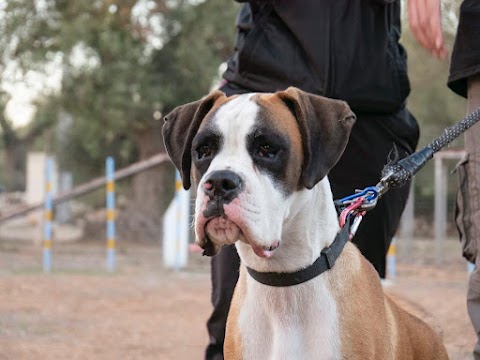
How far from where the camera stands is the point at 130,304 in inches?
401

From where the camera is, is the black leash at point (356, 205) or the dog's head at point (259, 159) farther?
the black leash at point (356, 205)

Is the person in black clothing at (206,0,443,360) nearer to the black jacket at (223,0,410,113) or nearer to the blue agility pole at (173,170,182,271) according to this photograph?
the black jacket at (223,0,410,113)

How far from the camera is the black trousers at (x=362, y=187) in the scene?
420 centimetres

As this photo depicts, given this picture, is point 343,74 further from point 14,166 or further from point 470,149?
point 14,166

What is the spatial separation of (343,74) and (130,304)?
21.7 feet

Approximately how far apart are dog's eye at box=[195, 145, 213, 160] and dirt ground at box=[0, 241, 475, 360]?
1.54 meters

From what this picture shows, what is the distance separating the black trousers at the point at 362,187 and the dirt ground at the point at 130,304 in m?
0.31

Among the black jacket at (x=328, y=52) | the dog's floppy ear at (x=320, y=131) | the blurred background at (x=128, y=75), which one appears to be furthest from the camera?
the blurred background at (x=128, y=75)

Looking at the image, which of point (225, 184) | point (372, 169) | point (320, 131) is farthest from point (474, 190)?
point (225, 184)

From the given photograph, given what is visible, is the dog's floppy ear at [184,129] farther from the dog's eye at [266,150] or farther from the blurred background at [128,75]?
the blurred background at [128,75]

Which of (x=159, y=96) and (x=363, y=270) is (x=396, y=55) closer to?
(x=363, y=270)

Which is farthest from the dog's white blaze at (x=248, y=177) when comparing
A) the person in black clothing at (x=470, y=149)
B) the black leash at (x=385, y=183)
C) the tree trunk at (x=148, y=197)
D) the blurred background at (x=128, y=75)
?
the tree trunk at (x=148, y=197)

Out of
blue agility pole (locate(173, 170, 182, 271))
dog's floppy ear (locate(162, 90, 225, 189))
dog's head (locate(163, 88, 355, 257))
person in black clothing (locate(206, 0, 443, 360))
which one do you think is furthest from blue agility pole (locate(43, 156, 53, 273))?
dog's head (locate(163, 88, 355, 257))

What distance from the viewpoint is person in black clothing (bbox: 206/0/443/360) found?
4.14 metres
